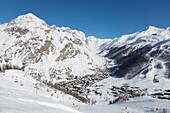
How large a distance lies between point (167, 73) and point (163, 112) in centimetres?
14656

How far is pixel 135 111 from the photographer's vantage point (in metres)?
25.1

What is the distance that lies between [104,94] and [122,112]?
361ft

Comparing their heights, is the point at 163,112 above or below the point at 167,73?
below

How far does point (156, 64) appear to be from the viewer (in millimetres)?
183000

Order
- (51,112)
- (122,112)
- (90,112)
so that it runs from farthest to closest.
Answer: (122,112) → (90,112) → (51,112)

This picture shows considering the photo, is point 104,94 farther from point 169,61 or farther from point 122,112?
point 122,112

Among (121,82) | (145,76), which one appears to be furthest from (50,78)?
(145,76)

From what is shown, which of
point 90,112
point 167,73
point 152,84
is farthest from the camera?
point 167,73

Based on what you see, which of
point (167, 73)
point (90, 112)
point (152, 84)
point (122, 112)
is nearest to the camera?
point (90, 112)

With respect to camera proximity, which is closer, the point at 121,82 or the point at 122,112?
the point at 122,112

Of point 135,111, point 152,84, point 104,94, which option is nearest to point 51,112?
point 135,111

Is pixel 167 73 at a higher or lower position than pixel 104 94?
higher

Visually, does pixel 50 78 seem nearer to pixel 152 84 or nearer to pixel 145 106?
pixel 152 84

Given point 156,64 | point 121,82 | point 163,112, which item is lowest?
point 163,112
